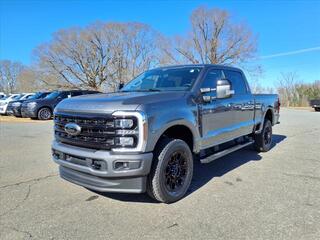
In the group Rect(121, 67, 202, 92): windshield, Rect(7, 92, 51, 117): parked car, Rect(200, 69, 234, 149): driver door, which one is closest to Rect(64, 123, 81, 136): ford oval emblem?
Rect(121, 67, 202, 92): windshield

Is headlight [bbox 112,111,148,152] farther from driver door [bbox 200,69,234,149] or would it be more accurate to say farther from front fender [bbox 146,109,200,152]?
driver door [bbox 200,69,234,149]

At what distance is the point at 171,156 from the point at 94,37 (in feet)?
131

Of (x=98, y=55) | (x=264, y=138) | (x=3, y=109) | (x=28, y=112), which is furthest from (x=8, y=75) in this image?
(x=264, y=138)

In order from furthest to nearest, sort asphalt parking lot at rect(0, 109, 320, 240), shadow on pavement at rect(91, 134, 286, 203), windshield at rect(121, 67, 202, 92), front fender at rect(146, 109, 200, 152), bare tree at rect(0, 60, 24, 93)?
bare tree at rect(0, 60, 24, 93) < windshield at rect(121, 67, 202, 92) < shadow on pavement at rect(91, 134, 286, 203) < front fender at rect(146, 109, 200, 152) < asphalt parking lot at rect(0, 109, 320, 240)

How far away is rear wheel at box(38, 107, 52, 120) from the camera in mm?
17703

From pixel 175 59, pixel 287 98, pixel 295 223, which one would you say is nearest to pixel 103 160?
pixel 295 223

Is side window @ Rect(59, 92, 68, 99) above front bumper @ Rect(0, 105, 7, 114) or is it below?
above

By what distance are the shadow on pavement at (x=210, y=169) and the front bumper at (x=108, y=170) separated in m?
0.62

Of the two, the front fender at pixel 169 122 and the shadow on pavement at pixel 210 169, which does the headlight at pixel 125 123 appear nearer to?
the front fender at pixel 169 122

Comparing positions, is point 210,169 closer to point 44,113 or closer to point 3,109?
point 44,113

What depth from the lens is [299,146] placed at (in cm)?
877

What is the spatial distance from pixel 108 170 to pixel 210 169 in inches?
113

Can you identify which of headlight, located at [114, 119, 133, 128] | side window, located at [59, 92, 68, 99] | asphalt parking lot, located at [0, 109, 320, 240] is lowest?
asphalt parking lot, located at [0, 109, 320, 240]

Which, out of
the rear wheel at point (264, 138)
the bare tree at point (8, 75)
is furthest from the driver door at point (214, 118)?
the bare tree at point (8, 75)
